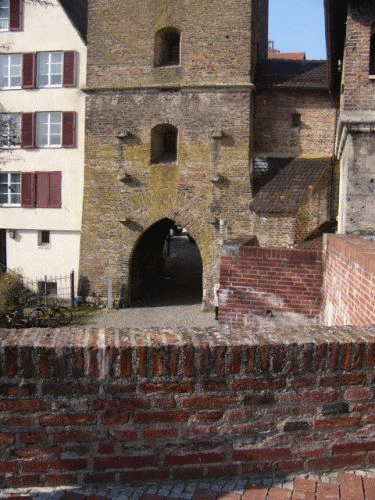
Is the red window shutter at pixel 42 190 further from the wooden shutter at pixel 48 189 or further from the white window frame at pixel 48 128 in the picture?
the white window frame at pixel 48 128

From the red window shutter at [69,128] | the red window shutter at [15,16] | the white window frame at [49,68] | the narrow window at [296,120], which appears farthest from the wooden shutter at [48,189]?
the narrow window at [296,120]

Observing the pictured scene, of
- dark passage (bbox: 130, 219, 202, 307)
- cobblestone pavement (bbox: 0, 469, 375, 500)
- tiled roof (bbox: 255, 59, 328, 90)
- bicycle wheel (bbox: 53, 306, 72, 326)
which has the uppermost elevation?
tiled roof (bbox: 255, 59, 328, 90)

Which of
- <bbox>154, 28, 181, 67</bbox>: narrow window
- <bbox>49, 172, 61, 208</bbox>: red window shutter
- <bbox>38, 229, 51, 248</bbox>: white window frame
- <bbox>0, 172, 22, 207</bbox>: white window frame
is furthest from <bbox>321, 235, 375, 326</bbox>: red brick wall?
<bbox>0, 172, 22, 207</bbox>: white window frame

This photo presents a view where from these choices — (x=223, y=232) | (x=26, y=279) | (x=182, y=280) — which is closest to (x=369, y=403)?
(x=223, y=232)

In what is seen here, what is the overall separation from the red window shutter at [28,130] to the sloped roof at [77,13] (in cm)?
380

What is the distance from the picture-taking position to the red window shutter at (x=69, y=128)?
21547 mm

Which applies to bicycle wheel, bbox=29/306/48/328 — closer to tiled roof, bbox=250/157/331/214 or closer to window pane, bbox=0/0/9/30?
tiled roof, bbox=250/157/331/214

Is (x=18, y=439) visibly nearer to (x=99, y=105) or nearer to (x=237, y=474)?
(x=237, y=474)

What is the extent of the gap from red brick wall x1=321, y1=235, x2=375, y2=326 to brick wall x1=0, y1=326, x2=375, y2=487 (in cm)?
191

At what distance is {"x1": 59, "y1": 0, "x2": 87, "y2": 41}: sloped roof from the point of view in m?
21.6

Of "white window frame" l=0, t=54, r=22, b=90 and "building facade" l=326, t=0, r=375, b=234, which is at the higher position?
"white window frame" l=0, t=54, r=22, b=90

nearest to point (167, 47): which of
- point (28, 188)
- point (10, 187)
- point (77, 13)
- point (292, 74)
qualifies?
point (292, 74)

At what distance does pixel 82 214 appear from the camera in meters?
20.5

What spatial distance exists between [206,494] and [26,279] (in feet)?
70.7
